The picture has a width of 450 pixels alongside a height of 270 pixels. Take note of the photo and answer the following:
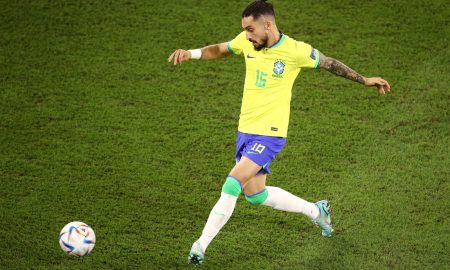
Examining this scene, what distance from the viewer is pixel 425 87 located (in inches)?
321

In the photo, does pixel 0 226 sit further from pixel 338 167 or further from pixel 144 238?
pixel 338 167

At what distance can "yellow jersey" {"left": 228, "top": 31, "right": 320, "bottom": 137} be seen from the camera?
5.75 metres

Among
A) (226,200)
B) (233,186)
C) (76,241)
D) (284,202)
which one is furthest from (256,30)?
(76,241)

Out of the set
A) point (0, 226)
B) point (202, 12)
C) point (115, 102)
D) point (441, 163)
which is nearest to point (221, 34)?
point (202, 12)

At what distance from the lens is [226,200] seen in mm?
5676

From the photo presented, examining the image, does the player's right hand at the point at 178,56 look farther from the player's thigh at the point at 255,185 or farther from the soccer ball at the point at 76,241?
the soccer ball at the point at 76,241

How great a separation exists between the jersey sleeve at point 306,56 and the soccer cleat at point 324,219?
1206 millimetres

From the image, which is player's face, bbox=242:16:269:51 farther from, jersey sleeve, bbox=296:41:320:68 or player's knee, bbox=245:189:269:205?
player's knee, bbox=245:189:269:205

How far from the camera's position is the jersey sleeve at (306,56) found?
5.76 m

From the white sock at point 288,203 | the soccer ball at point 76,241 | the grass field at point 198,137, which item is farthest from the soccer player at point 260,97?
the soccer ball at point 76,241

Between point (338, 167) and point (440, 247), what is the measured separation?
139 centimetres

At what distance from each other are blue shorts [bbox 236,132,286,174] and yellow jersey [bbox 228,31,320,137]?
0.04 metres

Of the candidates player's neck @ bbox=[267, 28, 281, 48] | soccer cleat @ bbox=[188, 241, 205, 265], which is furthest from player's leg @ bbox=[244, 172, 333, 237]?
player's neck @ bbox=[267, 28, 281, 48]

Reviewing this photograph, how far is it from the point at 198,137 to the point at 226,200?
1.99 m
